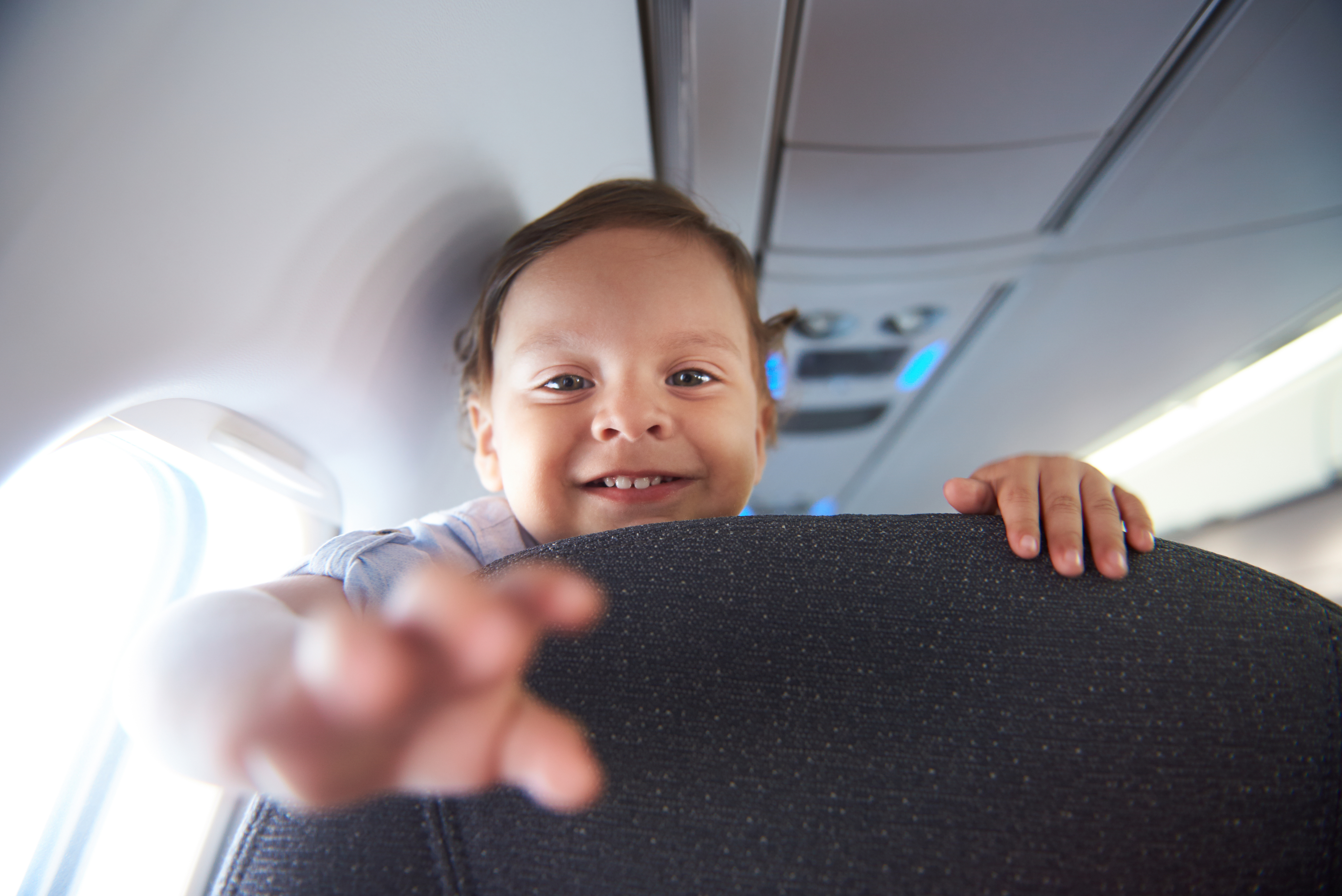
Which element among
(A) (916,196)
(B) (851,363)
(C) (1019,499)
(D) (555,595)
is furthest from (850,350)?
(D) (555,595)

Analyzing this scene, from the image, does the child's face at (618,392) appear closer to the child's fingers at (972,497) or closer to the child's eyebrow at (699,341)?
the child's eyebrow at (699,341)

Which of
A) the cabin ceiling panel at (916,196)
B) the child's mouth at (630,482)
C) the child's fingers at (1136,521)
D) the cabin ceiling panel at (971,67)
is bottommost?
the child's fingers at (1136,521)

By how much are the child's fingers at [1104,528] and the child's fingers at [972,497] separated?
0.09 meters

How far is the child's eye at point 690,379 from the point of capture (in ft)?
3.34

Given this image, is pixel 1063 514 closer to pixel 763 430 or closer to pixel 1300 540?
pixel 763 430

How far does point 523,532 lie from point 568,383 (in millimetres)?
242

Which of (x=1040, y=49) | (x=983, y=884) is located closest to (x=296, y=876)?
(x=983, y=884)

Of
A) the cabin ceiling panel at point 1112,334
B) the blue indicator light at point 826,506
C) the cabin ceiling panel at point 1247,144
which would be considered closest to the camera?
the cabin ceiling panel at point 1247,144

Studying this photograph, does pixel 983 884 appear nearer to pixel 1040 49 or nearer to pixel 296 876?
pixel 296 876

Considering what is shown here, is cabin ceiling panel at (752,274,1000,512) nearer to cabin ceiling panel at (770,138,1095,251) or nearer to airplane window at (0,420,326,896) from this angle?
cabin ceiling panel at (770,138,1095,251)

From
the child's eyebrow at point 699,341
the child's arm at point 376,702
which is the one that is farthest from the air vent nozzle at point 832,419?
the child's arm at point 376,702

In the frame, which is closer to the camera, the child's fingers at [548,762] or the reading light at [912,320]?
the child's fingers at [548,762]

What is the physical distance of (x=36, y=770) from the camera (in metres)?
0.85

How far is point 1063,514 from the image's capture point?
1.75 feet
